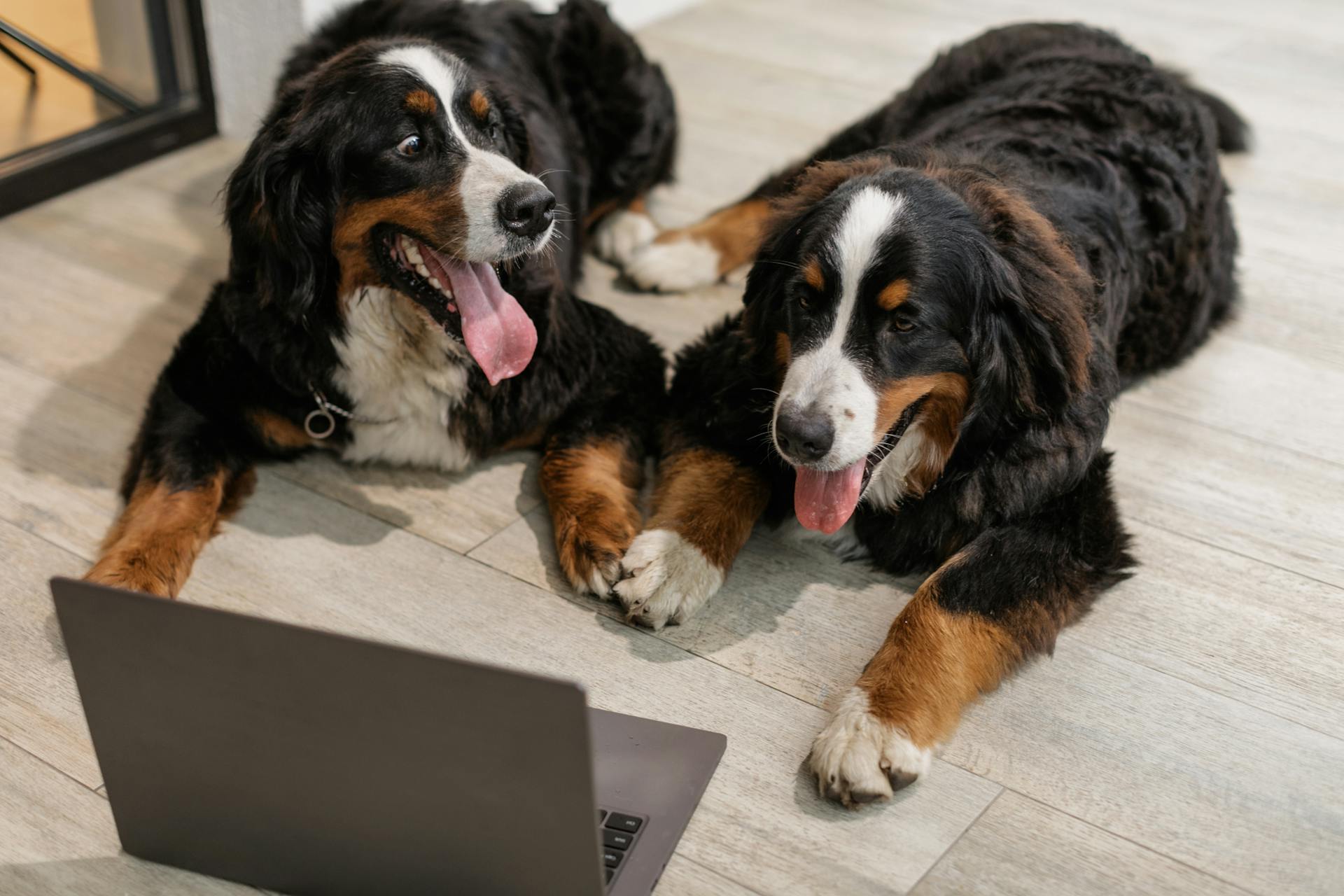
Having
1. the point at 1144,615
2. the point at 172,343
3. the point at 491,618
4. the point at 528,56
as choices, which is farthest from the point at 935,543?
the point at 172,343

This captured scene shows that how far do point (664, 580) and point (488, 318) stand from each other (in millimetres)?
602

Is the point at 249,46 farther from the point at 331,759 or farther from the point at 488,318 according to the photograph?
the point at 331,759

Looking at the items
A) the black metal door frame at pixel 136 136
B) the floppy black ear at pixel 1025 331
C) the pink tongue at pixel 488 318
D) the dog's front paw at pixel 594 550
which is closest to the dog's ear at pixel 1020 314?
the floppy black ear at pixel 1025 331

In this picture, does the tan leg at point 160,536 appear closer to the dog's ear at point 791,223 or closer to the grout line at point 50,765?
the grout line at point 50,765

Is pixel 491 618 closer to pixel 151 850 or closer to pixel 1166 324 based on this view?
pixel 151 850

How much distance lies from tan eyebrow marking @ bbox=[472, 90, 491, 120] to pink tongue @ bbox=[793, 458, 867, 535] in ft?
2.93

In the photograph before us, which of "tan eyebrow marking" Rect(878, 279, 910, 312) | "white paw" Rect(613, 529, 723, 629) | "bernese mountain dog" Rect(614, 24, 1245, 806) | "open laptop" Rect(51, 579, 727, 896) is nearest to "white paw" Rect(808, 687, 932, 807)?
"bernese mountain dog" Rect(614, 24, 1245, 806)

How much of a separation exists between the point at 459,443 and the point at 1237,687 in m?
1.54

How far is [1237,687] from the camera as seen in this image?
229 cm

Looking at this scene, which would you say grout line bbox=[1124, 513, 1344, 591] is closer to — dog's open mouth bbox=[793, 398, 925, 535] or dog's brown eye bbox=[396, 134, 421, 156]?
dog's open mouth bbox=[793, 398, 925, 535]

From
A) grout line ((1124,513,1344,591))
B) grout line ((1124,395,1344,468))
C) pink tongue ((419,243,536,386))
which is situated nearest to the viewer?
pink tongue ((419,243,536,386))

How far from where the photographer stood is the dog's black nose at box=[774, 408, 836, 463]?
2.10 m

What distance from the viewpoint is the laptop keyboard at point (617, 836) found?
1.86 m

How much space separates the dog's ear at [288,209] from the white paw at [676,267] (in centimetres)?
118
